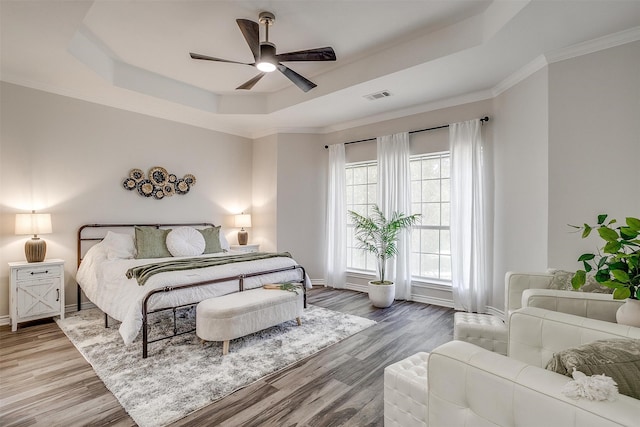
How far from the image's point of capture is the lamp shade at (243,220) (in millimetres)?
6109

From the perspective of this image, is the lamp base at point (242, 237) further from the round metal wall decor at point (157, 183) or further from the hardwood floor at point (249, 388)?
the hardwood floor at point (249, 388)

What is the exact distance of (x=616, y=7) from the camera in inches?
98.8

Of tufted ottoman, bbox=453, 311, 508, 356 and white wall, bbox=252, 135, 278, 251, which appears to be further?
white wall, bbox=252, 135, 278, 251

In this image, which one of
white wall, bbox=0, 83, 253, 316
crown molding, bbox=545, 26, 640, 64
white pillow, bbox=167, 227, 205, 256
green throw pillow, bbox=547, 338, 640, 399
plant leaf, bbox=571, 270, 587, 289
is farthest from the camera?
white pillow, bbox=167, 227, 205, 256

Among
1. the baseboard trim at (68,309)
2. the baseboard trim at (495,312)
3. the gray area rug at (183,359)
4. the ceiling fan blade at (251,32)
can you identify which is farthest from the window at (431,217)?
the baseboard trim at (68,309)

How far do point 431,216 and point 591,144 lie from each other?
224 cm

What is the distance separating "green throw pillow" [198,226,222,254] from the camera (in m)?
5.03

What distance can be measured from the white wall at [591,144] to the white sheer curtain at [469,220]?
105 cm

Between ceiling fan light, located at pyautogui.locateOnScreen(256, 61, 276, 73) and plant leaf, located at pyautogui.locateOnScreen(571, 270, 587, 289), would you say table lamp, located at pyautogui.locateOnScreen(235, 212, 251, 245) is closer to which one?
ceiling fan light, located at pyautogui.locateOnScreen(256, 61, 276, 73)

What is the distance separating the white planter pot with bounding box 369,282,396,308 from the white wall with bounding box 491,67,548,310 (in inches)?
55.0

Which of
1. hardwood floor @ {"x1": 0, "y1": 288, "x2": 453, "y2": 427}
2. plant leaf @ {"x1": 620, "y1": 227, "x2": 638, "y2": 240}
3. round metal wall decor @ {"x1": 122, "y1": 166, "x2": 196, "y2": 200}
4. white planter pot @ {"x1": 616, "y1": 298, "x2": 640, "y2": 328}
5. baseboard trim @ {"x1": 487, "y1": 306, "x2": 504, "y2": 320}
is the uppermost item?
round metal wall decor @ {"x1": 122, "y1": 166, "x2": 196, "y2": 200}

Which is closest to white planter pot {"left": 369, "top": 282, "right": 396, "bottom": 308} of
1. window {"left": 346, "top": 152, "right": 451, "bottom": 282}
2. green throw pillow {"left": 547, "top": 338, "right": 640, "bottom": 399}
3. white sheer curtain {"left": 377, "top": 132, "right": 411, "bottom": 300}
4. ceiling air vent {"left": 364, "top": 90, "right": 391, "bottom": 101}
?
white sheer curtain {"left": 377, "top": 132, "right": 411, "bottom": 300}

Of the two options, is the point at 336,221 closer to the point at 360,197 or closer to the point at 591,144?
the point at 360,197

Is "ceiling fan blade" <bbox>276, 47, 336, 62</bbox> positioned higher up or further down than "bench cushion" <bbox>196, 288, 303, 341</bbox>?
higher up
